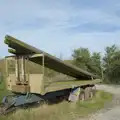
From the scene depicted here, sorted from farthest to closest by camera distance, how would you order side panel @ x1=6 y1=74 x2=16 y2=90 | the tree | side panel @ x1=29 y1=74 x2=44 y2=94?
1. the tree
2. side panel @ x1=6 y1=74 x2=16 y2=90
3. side panel @ x1=29 y1=74 x2=44 y2=94

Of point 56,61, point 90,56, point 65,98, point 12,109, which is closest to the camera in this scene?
point 12,109

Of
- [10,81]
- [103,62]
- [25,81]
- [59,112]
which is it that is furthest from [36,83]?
[103,62]

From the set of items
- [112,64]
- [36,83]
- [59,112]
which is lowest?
[59,112]

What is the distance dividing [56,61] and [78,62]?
19.1 meters

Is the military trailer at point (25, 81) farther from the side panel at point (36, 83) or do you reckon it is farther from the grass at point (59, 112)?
the grass at point (59, 112)

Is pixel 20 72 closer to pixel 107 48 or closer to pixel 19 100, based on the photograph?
pixel 19 100

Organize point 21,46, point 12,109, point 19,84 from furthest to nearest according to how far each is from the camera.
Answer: point 19,84 → point 21,46 → point 12,109

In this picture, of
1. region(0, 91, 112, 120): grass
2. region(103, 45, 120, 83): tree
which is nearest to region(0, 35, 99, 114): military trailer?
region(0, 91, 112, 120): grass

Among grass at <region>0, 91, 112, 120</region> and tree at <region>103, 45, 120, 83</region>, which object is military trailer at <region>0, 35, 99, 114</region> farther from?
tree at <region>103, 45, 120, 83</region>

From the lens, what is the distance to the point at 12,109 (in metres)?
11.9

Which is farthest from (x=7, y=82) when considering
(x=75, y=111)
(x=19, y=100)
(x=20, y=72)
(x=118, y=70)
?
(x=118, y=70)

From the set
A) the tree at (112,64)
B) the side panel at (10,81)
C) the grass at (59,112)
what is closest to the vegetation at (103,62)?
the tree at (112,64)

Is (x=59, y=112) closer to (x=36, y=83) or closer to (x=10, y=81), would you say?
(x=36, y=83)

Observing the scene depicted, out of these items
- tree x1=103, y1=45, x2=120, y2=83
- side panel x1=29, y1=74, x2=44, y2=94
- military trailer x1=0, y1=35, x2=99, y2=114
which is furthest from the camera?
tree x1=103, y1=45, x2=120, y2=83
